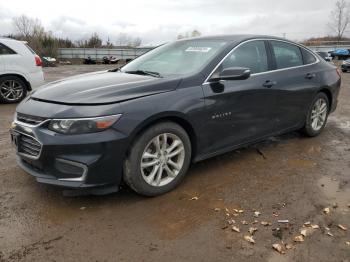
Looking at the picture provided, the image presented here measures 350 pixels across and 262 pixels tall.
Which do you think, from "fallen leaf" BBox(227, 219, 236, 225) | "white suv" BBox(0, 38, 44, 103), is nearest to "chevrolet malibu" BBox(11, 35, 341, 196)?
"fallen leaf" BBox(227, 219, 236, 225)

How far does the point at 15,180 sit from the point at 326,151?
12.8ft

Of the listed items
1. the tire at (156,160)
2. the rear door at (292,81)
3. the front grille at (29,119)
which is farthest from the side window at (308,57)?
the front grille at (29,119)

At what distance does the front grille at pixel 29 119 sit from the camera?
335cm

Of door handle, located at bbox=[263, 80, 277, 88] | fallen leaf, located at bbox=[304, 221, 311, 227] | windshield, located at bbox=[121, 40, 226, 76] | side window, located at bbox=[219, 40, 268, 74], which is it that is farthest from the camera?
door handle, located at bbox=[263, 80, 277, 88]

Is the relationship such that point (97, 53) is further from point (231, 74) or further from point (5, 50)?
point (231, 74)

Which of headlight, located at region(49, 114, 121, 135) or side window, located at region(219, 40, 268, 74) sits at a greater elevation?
side window, located at region(219, 40, 268, 74)

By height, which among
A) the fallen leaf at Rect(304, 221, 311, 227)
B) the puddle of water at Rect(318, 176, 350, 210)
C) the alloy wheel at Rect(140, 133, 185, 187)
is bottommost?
the fallen leaf at Rect(304, 221, 311, 227)

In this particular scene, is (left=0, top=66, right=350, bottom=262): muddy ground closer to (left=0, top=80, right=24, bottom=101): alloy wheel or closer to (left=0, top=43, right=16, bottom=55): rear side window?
(left=0, top=80, right=24, bottom=101): alloy wheel

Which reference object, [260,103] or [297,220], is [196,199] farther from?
[260,103]

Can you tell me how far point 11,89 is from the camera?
911cm

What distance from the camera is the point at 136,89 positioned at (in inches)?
140

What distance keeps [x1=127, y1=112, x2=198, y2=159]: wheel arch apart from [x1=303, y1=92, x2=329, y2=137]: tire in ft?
7.65

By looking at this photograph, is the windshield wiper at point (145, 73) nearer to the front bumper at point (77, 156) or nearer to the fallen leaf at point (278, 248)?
the front bumper at point (77, 156)

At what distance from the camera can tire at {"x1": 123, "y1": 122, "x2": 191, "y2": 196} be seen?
3.44 metres
